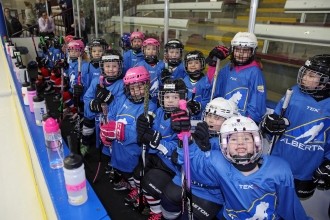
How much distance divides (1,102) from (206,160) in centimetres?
239

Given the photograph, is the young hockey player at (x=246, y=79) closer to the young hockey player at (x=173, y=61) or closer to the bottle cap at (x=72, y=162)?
the young hockey player at (x=173, y=61)

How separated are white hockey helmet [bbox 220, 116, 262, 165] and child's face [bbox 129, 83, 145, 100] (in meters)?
0.96

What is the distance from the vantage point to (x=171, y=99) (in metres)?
1.96

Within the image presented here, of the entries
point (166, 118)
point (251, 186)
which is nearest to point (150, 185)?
point (166, 118)

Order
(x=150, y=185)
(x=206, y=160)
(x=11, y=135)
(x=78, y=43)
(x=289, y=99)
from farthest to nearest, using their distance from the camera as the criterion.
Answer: (x=78, y=43)
(x=11, y=135)
(x=150, y=185)
(x=289, y=99)
(x=206, y=160)

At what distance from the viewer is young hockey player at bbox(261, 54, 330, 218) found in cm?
171

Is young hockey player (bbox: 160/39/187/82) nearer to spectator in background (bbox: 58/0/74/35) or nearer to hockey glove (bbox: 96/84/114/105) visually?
hockey glove (bbox: 96/84/114/105)

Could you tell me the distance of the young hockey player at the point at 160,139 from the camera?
1856mm

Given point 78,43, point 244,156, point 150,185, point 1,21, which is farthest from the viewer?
point 1,21

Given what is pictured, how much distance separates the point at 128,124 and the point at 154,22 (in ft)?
10.5

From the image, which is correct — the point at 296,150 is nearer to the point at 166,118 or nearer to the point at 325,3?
the point at 166,118

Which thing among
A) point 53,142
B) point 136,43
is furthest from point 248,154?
point 136,43

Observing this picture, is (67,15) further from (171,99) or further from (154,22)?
(171,99)

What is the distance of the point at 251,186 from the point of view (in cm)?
134
